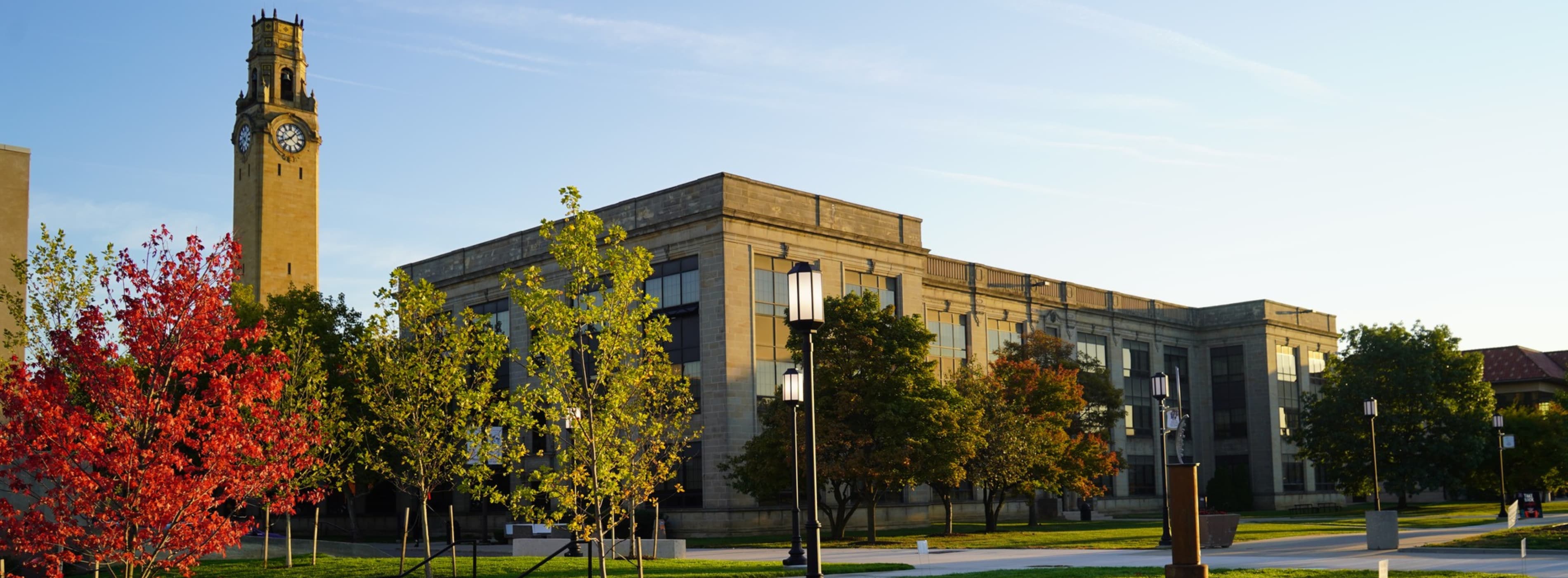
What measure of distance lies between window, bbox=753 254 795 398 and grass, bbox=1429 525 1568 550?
25.2m

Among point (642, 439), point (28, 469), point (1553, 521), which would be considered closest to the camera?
point (28, 469)

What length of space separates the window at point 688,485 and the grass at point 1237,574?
2577 cm

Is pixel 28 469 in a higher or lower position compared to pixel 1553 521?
higher

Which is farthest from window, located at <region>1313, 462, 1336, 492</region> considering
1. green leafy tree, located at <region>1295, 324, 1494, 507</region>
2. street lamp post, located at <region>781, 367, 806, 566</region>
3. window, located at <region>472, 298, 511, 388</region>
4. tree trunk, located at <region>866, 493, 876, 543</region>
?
street lamp post, located at <region>781, 367, 806, 566</region>

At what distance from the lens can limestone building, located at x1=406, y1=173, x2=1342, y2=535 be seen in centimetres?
5059

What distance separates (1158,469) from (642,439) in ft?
189

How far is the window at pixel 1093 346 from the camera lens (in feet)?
251

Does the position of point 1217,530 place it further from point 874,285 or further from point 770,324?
point 874,285

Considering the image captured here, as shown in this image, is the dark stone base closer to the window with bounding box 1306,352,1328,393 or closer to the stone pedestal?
the stone pedestal

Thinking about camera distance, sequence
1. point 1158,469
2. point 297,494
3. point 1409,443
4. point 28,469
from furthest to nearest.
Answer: point 1158,469 → point 1409,443 → point 297,494 → point 28,469

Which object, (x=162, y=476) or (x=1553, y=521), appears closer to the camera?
(x=162, y=476)

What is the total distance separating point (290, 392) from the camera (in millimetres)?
32719

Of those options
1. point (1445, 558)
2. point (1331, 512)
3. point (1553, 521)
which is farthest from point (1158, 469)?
point (1445, 558)

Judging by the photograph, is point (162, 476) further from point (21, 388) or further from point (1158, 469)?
point (1158, 469)
